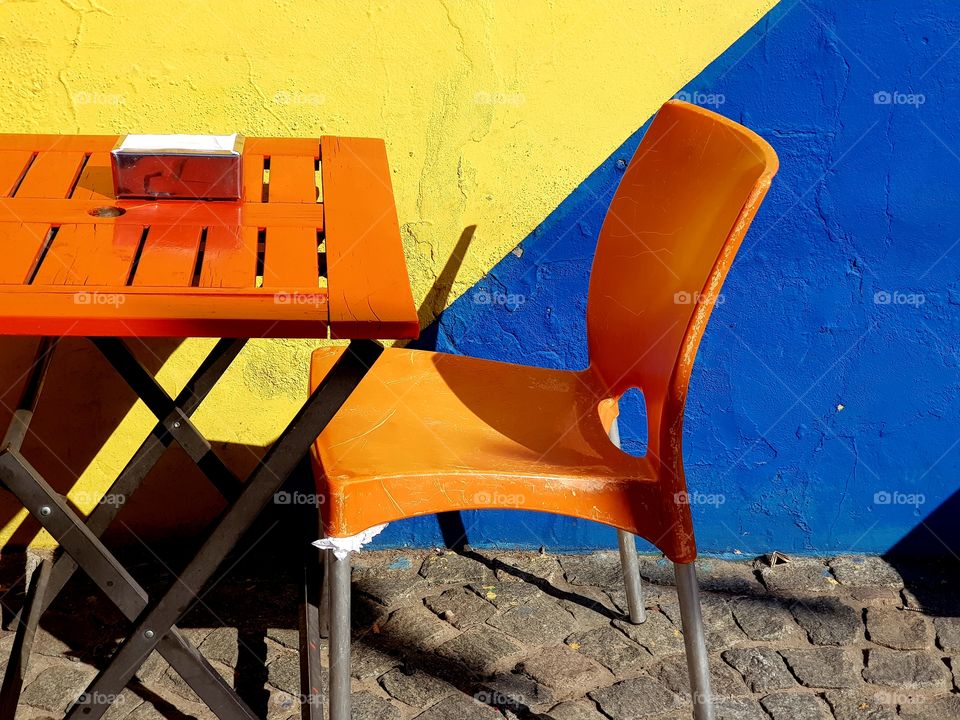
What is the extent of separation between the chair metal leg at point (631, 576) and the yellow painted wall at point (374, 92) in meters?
0.74

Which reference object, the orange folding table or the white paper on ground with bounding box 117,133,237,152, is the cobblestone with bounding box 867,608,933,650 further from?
the white paper on ground with bounding box 117,133,237,152

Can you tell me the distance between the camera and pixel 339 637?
1.99 meters

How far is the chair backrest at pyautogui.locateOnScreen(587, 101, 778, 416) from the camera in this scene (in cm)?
187

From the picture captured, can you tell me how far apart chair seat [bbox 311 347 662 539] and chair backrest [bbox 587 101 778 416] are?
0.13 meters

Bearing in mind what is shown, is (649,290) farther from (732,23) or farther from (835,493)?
(835,493)

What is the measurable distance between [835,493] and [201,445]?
1745 millimetres

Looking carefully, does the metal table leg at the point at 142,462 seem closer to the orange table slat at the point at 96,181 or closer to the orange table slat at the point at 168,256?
the orange table slat at the point at 96,181

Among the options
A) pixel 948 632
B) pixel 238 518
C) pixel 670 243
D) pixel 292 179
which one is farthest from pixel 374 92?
pixel 948 632

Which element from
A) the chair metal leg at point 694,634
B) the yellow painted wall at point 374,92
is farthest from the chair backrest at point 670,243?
the yellow painted wall at point 374,92

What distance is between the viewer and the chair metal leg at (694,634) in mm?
2010

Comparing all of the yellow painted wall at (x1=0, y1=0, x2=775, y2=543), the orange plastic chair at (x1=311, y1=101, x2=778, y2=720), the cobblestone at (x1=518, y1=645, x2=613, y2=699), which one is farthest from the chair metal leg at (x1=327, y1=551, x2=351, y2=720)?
the yellow painted wall at (x1=0, y1=0, x2=775, y2=543)

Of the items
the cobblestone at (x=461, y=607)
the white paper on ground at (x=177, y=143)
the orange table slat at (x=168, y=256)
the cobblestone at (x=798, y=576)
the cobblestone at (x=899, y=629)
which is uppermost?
the white paper on ground at (x=177, y=143)

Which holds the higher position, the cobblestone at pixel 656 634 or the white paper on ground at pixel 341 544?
the cobblestone at pixel 656 634

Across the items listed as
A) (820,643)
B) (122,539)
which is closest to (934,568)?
(820,643)
